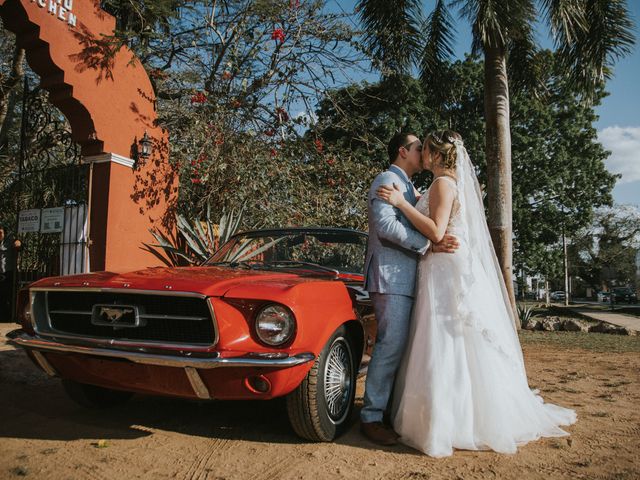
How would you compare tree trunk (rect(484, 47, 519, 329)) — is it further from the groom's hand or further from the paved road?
the groom's hand

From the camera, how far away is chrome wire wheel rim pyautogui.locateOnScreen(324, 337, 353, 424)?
9.10 ft

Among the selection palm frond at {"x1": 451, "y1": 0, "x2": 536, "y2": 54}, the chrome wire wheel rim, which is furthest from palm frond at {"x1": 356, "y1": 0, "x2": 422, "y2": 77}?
the chrome wire wheel rim

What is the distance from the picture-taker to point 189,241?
7.37 m

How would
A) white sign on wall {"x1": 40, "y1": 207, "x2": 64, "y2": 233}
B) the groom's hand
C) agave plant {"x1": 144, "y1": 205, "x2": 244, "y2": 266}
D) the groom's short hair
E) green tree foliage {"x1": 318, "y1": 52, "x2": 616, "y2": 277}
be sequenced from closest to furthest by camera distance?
the groom's hand < the groom's short hair < white sign on wall {"x1": 40, "y1": 207, "x2": 64, "y2": 233} < agave plant {"x1": 144, "y1": 205, "x2": 244, "y2": 266} < green tree foliage {"x1": 318, "y1": 52, "x2": 616, "y2": 277}

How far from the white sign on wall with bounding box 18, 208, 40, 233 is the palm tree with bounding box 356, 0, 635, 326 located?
6.86 metres

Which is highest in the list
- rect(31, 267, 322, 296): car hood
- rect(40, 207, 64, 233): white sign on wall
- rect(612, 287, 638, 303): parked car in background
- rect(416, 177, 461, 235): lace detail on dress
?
rect(40, 207, 64, 233): white sign on wall

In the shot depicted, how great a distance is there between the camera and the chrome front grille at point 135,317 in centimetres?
251

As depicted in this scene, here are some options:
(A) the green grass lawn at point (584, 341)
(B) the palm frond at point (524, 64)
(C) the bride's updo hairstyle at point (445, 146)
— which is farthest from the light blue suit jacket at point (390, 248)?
(B) the palm frond at point (524, 64)

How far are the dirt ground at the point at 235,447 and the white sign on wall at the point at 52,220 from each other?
3.58 metres

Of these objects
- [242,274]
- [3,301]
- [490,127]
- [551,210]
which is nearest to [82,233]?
[3,301]

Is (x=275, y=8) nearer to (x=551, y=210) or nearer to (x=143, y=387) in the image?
(x=143, y=387)

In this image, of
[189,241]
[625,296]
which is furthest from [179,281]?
[625,296]

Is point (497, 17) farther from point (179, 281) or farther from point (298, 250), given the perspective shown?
point (179, 281)

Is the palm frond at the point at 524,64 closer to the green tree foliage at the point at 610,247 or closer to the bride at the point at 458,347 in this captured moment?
the bride at the point at 458,347
